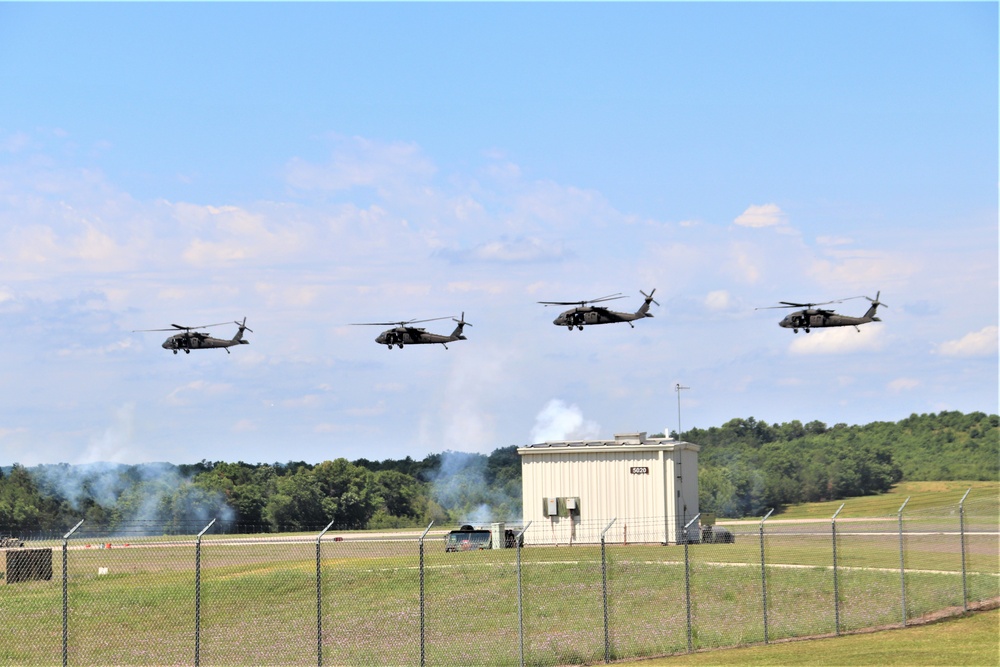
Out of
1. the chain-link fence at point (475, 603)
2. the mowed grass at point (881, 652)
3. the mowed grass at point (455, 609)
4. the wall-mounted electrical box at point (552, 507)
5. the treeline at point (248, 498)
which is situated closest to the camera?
the mowed grass at point (881, 652)

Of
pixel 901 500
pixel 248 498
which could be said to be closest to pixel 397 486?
pixel 248 498

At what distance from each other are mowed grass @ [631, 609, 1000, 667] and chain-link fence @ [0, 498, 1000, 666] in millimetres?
760

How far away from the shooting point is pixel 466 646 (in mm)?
24969

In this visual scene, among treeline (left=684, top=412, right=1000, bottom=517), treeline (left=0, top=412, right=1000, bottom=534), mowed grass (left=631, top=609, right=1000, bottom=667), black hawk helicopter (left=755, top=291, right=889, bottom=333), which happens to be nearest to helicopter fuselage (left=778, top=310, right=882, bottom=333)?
black hawk helicopter (left=755, top=291, right=889, bottom=333)

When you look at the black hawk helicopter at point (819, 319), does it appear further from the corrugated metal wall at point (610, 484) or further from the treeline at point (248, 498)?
the treeline at point (248, 498)

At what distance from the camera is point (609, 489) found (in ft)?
173

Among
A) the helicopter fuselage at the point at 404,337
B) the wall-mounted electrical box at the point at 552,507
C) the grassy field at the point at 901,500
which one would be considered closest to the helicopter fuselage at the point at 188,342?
the helicopter fuselage at the point at 404,337

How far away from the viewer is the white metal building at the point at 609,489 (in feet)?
170

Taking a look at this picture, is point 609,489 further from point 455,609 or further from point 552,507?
point 455,609

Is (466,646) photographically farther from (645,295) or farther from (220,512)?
(220,512)

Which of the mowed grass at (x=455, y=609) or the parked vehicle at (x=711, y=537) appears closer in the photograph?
the mowed grass at (x=455, y=609)

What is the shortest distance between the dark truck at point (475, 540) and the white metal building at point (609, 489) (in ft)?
7.85

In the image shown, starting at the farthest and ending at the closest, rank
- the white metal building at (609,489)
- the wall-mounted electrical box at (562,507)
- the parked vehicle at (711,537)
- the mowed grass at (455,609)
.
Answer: the parked vehicle at (711,537) → the wall-mounted electrical box at (562,507) → the white metal building at (609,489) → the mowed grass at (455,609)

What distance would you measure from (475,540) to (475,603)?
1819 centimetres
